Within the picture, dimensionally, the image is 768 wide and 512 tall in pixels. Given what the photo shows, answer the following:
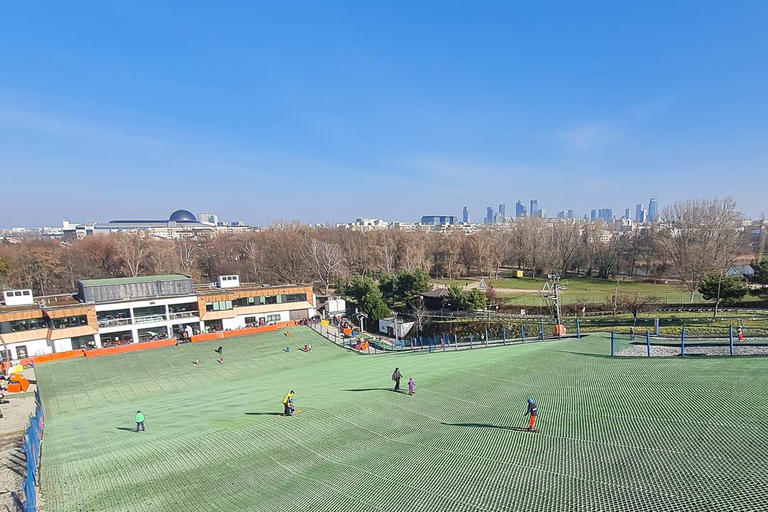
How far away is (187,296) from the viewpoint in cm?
3741

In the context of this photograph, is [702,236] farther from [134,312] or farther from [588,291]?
[134,312]

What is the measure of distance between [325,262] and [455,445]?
5175cm

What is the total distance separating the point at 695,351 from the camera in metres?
19.1

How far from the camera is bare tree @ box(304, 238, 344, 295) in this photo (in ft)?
200

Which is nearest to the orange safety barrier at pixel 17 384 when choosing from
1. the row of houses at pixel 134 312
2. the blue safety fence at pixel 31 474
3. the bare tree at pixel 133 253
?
the row of houses at pixel 134 312

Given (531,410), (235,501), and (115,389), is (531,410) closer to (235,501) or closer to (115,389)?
(235,501)

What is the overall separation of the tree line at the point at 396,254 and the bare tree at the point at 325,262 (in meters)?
0.16

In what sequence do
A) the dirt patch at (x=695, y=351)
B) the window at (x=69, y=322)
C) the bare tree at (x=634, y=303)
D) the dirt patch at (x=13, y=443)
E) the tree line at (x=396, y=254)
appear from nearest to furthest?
the dirt patch at (x=13, y=443) < the dirt patch at (x=695, y=351) < the window at (x=69, y=322) < the bare tree at (x=634, y=303) < the tree line at (x=396, y=254)

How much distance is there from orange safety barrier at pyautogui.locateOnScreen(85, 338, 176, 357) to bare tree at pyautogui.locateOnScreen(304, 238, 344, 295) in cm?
2834

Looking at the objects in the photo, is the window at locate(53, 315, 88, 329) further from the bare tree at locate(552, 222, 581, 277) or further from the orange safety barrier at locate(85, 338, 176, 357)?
the bare tree at locate(552, 222, 581, 277)

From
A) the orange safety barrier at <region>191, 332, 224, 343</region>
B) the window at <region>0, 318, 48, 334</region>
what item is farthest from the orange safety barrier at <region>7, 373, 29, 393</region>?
the orange safety barrier at <region>191, 332, 224, 343</region>

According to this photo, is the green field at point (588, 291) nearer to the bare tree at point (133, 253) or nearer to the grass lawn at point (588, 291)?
the grass lawn at point (588, 291)

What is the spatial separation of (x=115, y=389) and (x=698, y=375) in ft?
95.3

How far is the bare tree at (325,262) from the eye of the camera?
61.0 m
